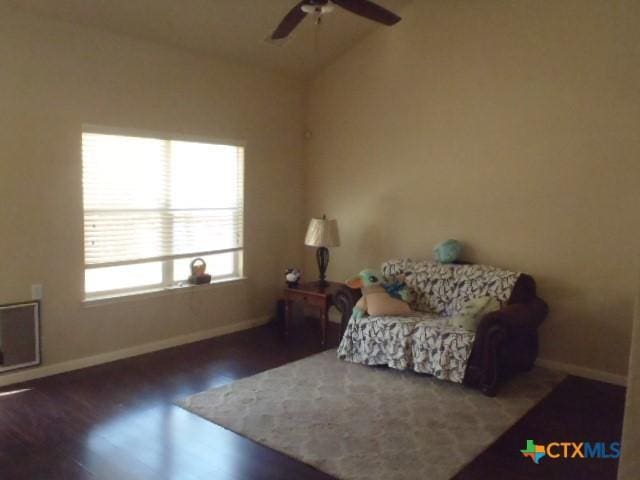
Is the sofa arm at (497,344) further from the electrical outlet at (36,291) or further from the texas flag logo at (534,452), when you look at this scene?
the electrical outlet at (36,291)

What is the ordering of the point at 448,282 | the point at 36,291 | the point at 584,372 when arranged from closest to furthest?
the point at 36,291 → the point at 584,372 → the point at 448,282

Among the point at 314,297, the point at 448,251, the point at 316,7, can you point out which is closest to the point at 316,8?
the point at 316,7

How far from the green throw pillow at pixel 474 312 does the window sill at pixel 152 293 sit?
2.32 m

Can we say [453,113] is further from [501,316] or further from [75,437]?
[75,437]

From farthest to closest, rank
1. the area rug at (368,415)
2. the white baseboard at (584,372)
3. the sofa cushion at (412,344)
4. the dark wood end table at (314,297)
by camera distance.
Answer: the dark wood end table at (314,297) → the white baseboard at (584,372) → the sofa cushion at (412,344) → the area rug at (368,415)

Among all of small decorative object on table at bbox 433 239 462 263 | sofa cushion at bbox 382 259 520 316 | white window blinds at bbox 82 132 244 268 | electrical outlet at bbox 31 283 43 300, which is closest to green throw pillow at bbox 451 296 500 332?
sofa cushion at bbox 382 259 520 316

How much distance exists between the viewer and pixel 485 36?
4648 mm

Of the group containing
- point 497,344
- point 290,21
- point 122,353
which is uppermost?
point 290,21

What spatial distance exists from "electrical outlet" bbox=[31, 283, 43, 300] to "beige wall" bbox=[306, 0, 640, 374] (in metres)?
3.01

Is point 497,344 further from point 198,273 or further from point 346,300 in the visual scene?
point 198,273

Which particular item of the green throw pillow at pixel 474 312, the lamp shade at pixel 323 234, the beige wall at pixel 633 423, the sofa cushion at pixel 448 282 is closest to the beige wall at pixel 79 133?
the lamp shade at pixel 323 234

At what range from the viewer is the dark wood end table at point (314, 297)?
197 inches

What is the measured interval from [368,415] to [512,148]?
260 centimetres

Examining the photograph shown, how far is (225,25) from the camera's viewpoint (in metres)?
4.55
